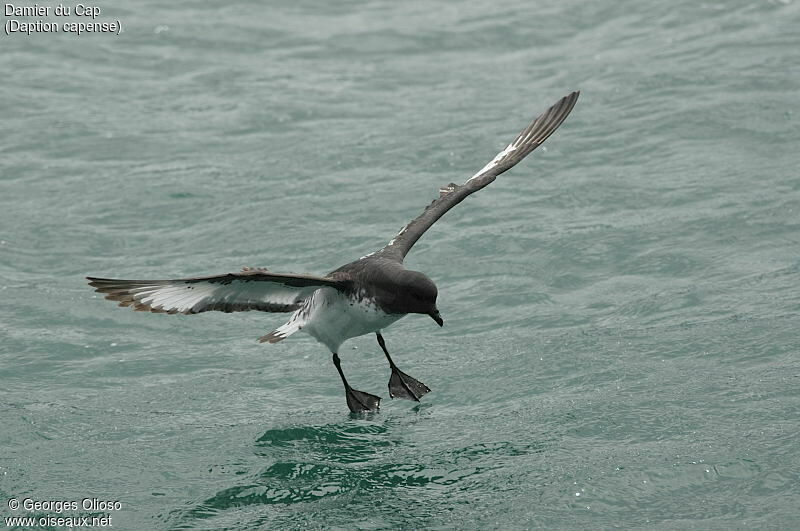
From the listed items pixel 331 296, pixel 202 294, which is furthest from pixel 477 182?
pixel 202 294

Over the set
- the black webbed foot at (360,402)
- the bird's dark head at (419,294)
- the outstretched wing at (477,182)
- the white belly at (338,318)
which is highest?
the outstretched wing at (477,182)

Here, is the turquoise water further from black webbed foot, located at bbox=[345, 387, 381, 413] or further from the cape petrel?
the cape petrel

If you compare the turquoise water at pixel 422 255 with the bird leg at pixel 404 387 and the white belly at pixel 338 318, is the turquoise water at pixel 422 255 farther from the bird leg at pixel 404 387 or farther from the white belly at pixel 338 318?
the white belly at pixel 338 318

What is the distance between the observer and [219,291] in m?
9.52

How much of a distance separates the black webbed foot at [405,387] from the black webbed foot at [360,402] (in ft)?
0.66

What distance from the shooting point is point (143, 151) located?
16.7 m

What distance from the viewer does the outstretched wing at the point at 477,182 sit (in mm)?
10562

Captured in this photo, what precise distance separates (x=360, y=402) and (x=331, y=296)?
999mm

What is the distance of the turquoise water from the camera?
8922 mm

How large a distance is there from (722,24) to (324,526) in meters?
14.7

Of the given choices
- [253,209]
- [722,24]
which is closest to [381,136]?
[253,209]

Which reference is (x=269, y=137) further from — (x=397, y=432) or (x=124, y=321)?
(x=397, y=432)

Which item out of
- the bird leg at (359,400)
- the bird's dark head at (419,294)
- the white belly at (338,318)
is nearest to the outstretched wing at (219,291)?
the white belly at (338,318)

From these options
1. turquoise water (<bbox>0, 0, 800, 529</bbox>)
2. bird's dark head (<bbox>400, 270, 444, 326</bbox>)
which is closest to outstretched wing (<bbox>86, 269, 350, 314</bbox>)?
bird's dark head (<bbox>400, 270, 444, 326</bbox>)
